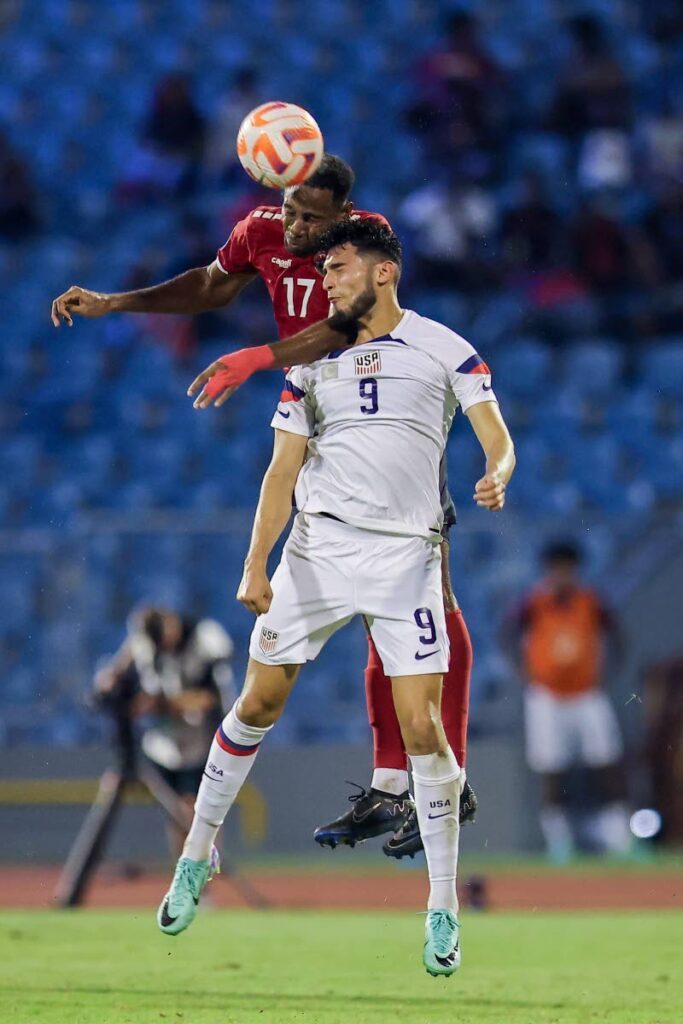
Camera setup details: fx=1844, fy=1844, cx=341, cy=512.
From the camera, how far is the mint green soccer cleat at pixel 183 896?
6.77 meters

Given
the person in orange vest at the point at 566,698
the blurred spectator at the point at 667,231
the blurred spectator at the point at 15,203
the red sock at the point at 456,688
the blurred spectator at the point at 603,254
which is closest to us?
the red sock at the point at 456,688

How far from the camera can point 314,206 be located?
275 inches

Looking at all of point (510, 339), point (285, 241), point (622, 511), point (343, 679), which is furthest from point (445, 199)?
point (285, 241)

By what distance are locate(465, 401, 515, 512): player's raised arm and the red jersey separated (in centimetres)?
81

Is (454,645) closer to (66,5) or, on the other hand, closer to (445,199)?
→ (445,199)

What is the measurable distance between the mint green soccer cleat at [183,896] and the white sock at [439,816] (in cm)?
86

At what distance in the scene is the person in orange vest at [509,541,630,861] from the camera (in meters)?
13.1

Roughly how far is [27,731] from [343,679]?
2273 millimetres

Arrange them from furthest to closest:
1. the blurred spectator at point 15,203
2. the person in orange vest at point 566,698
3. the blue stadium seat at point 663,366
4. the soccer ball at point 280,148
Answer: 1. the blurred spectator at point 15,203
2. the blue stadium seat at point 663,366
3. the person in orange vest at point 566,698
4. the soccer ball at point 280,148

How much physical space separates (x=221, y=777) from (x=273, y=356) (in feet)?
Result: 5.21

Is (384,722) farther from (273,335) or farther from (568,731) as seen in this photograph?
(273,335)

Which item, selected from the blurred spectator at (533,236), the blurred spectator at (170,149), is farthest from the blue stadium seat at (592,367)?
the blurred spectator at (170,149)

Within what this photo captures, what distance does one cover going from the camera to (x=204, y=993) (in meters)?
7.30

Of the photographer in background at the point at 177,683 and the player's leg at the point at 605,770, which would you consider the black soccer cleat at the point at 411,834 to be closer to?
the photographer in background at the point at 177,683
